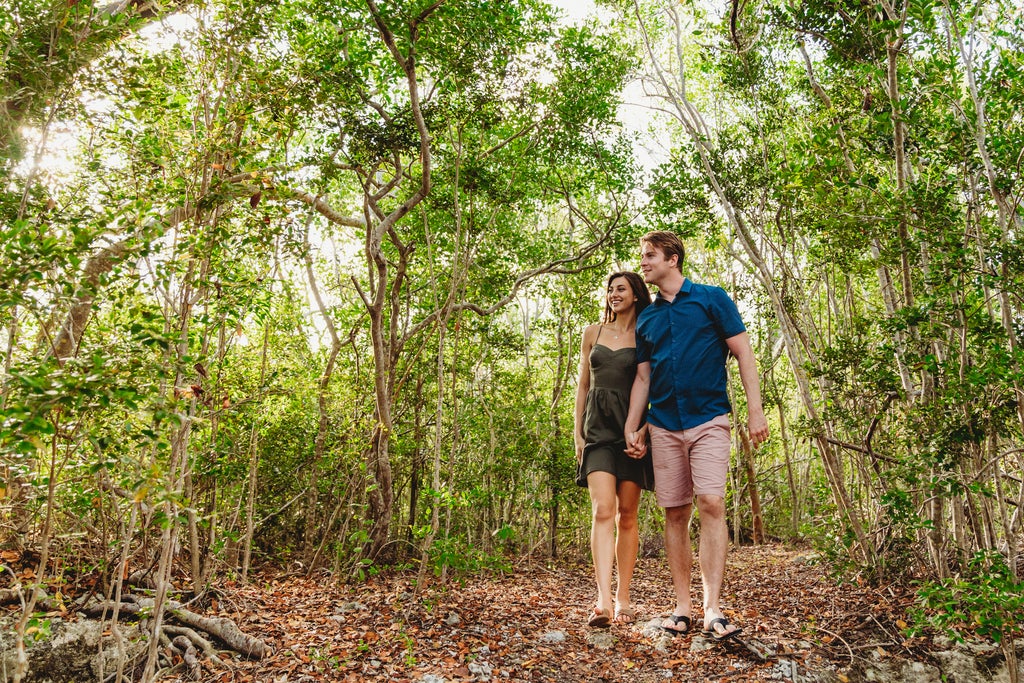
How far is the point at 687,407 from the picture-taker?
3.64 m

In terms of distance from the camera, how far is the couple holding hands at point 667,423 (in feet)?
11.6

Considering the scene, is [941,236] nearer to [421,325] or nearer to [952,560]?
[952,560]

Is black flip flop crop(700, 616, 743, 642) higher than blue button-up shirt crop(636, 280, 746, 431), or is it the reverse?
blue button-up shirt crop(636, 280, 746, 431)

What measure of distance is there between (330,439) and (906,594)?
568 centimetres

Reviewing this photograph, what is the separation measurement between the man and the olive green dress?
11cm

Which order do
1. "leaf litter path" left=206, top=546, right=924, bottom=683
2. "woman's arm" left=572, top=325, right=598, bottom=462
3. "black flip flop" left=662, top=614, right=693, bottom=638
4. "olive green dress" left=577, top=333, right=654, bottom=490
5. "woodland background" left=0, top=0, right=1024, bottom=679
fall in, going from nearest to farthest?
"woodland background" left=0, top=0, right=1024, bottom=679, "leaf litter path" left=206, top=546, right=924, bottom=683, "black flip flop" left=662, top=614, right=693, bottom=638, "olive green dress" left=577, top=333, right=654, bottom=490, "woman's arm" left=572, top=325, right=598, bottom=462

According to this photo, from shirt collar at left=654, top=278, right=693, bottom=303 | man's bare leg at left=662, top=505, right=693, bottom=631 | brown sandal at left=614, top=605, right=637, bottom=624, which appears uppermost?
shirt collar at left=654, top=278, right=693, bottom=303

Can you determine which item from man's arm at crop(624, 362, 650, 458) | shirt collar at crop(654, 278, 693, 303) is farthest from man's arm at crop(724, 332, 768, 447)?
man's arm at crop(624, 362, 650, 458)

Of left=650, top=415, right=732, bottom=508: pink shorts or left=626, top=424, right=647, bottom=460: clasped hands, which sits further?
left=626, top=424, right=647, bottom=460: clasped hands

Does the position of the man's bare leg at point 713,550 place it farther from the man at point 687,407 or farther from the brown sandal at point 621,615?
the brown sandal at point 621,615

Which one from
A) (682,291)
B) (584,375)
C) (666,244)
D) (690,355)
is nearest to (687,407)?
(690,355)

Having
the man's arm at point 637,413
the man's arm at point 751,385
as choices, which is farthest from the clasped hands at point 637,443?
the man's arm at point 751,385

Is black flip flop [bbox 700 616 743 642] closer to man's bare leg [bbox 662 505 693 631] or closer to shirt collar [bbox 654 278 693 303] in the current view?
man's bare leg [bbox 662 505 693 631]

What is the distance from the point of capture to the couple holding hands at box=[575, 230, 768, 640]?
3539mm
